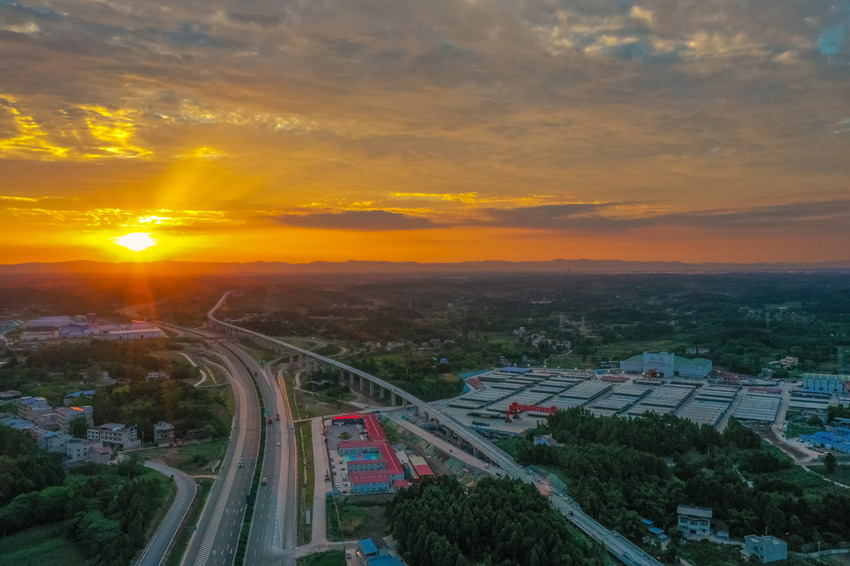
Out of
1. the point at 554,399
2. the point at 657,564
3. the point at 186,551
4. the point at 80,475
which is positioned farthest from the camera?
the point at 554,399

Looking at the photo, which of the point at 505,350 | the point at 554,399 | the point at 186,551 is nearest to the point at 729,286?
the point at 505,350

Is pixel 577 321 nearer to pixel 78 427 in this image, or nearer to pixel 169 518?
pixel 78 427

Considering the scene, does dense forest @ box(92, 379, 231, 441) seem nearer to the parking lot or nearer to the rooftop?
the parking lot

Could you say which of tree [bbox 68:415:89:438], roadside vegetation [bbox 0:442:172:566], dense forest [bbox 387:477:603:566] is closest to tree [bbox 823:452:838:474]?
dense forest [bbox 387:477:603:566]

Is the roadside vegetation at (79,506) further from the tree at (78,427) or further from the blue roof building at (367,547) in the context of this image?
the blue roof building at (367,547)

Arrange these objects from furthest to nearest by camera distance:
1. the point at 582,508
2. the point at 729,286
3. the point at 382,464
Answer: the point at 729,286
the point at 382,464
the point at 582,508

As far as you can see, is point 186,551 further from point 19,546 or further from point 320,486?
point 320,486

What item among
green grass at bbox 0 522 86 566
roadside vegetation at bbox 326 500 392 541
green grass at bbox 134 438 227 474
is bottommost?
green grass at bbox 134 438 227 474
